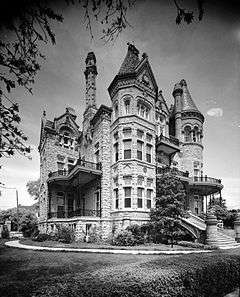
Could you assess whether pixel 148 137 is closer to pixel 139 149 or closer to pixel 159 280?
pixel 139 149

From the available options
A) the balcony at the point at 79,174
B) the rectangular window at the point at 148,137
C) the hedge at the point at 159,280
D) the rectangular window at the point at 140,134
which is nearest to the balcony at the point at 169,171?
the rectangular window at the point at 148,137

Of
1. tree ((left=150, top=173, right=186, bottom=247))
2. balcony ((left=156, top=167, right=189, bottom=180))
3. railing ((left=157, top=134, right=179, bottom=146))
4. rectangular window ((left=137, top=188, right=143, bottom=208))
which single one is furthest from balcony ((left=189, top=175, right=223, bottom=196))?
tree ((left=150, top=173, right=186, bottom=247))

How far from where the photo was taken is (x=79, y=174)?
74.1ft

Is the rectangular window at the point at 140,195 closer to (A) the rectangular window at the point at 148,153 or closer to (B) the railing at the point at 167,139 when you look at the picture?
(A) the rectangular window at the point at 148,153

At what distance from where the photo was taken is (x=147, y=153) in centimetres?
2291

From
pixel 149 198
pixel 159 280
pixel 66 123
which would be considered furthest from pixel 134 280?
pixel 66 123

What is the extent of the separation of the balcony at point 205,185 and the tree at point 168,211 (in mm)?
8496

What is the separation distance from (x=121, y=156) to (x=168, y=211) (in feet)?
20.3

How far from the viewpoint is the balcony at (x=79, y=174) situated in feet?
71.5

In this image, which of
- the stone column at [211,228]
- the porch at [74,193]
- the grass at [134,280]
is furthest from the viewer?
the porch at [74,193]

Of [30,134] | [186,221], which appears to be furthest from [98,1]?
[186,221]

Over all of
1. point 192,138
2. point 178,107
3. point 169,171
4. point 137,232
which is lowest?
point 137,232

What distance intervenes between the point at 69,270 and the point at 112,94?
59.2ft

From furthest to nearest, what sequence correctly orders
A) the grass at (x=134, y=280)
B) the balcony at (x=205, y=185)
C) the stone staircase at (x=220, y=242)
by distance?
the balcony at (x=205, y=185) < the stone staircase at (x=220, y=242) < the grass at (x=134, y=280)
